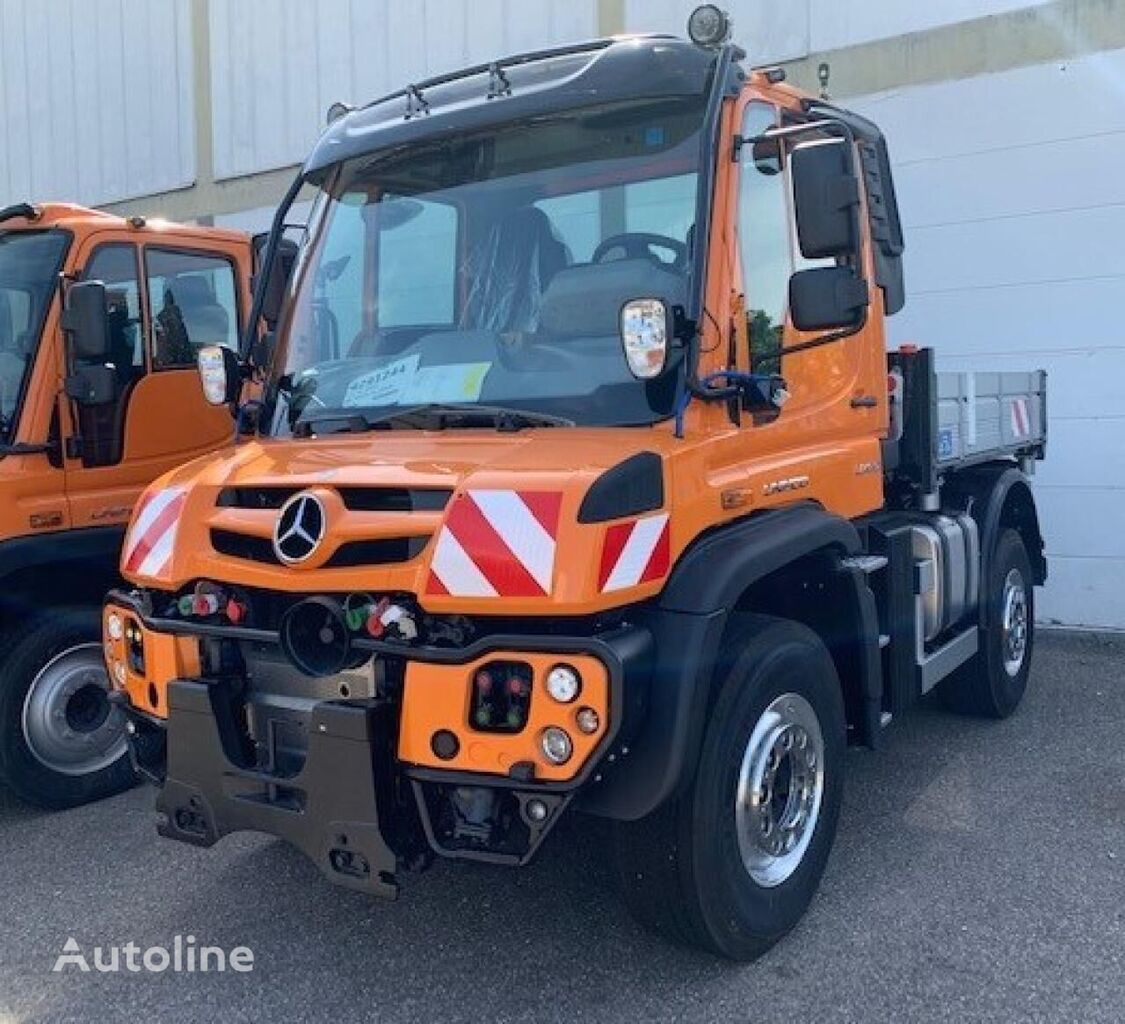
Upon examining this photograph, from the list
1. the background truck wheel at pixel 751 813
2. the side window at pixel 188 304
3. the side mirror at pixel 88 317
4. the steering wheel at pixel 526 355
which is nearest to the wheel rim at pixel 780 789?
the background truck wheel at pixel 751 813

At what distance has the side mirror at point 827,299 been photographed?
133 inches

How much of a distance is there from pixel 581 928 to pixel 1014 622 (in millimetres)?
3366

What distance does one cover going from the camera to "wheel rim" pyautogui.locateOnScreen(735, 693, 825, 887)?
3.27m

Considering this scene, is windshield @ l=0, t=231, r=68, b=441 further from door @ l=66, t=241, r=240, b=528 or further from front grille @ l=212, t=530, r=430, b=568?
→ front grille @ l=212, t=530, r=430, b=568

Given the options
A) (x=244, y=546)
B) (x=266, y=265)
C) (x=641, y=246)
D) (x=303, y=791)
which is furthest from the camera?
(x=266, y=265)

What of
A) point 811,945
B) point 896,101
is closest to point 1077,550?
point 896,101

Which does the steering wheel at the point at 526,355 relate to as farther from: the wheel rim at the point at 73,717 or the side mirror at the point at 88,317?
the wheel rim at the point at 73,717

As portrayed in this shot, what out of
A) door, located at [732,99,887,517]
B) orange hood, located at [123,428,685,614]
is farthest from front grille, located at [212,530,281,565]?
door, located at [732,99,887,517]

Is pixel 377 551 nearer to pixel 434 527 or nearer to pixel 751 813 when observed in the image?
pixel 434 527

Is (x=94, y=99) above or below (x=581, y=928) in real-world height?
above

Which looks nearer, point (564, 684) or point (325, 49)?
point (564, 684)

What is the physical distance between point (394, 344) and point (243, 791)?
1.48 m

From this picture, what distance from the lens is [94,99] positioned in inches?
483

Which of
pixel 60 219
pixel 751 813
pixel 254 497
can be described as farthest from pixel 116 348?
pixel 751 813
